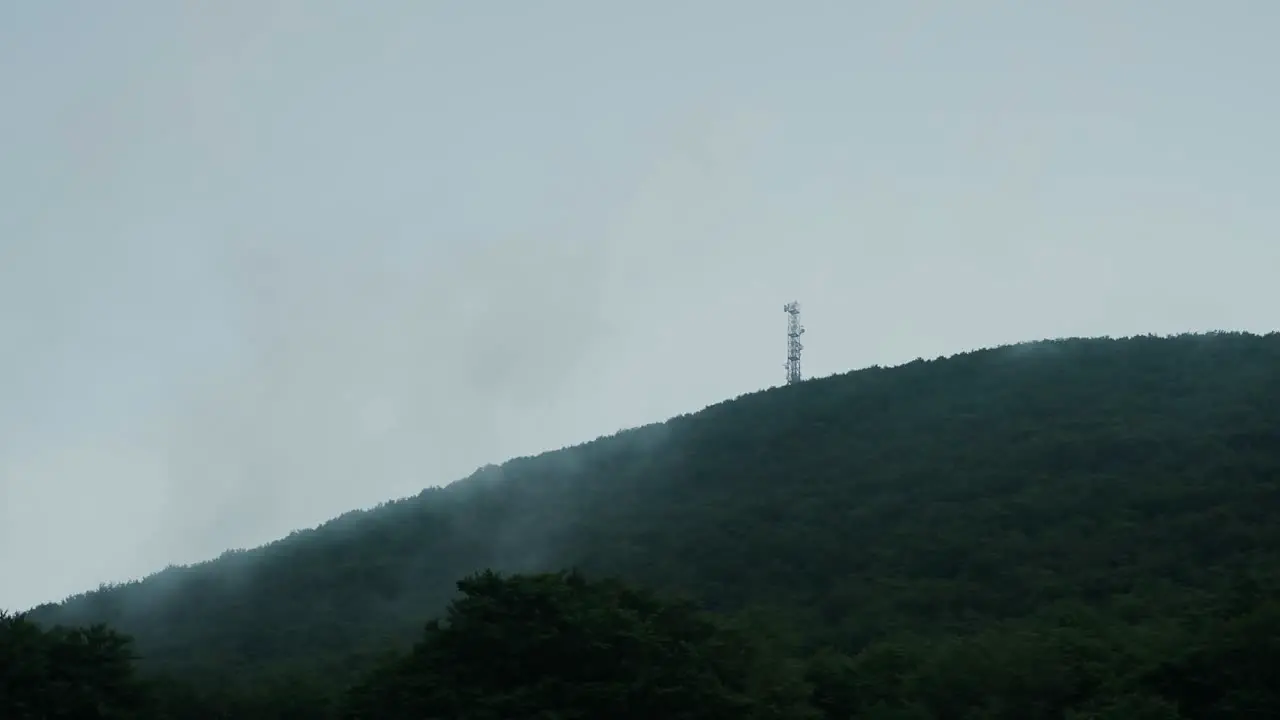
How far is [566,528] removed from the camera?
4831cm

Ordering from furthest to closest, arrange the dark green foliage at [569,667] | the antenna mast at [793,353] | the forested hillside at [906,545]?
the antenna mast at [793,353], the forested hillside at [906,545], the dark green foliage at [569,667]

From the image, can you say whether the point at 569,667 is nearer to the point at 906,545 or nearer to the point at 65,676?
the point at 65,676

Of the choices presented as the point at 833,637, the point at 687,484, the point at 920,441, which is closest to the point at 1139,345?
the point at 920,441

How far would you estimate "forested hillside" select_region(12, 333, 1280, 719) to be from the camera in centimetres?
1972

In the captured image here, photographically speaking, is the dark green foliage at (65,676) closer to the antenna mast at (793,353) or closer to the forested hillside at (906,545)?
the forested hillside at (906,545)

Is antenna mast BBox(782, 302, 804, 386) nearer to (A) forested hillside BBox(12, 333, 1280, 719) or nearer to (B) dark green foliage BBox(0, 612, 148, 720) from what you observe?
(A) forested hillside BBox(12, 333, 1280, 719)

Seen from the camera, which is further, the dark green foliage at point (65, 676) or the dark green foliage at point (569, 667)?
the dark green foliage at point (65, 676)

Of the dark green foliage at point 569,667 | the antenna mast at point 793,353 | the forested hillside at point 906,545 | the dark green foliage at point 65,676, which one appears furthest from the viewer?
the antenna mast at point 793,353

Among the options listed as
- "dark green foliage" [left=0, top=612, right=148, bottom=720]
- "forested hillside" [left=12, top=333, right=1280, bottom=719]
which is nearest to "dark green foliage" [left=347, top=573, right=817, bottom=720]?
"forested hillside" [left=12, top=333, right=1280, bottom=719]

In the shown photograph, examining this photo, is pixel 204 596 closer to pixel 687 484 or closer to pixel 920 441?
pixel 687 484

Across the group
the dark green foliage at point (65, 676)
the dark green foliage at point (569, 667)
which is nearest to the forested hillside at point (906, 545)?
the dark green foliage at point (569, 667)

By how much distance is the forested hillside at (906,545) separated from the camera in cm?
1972

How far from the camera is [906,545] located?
124 ft

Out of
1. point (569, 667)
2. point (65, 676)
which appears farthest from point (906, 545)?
point (65, 676)
